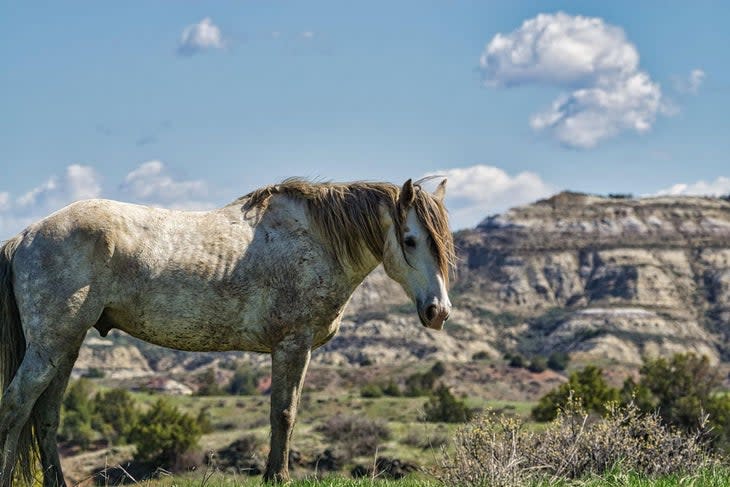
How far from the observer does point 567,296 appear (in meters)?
156

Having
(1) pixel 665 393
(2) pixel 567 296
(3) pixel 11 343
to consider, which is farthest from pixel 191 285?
(2) pixel 567 296

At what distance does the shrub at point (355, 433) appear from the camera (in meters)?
45.8

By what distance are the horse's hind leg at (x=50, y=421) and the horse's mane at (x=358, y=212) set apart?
2.26 m

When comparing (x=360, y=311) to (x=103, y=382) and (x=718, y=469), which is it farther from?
(x=718, y=469)

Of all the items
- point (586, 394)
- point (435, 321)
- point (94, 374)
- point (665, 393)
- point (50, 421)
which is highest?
point (435, 321)

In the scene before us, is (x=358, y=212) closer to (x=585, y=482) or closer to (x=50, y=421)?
(x=585, y=482)

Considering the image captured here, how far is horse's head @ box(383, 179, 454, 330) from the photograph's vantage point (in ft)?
28.7

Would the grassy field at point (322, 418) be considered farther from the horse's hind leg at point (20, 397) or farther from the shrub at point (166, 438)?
the horse's hind leg at point (20, 397)

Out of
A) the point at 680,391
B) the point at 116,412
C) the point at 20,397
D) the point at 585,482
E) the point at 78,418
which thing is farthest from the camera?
the point at 116,412

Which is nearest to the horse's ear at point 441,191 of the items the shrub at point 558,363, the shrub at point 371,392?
the shrub at point 371,392

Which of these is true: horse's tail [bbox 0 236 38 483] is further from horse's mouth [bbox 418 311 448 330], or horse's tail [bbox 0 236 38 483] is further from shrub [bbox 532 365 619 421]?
shrub [bbox 532 365 619 421]

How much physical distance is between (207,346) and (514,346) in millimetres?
129572

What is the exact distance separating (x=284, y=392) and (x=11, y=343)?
8.02 feet

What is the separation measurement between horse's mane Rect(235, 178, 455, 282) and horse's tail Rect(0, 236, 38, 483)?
7.34 feet
